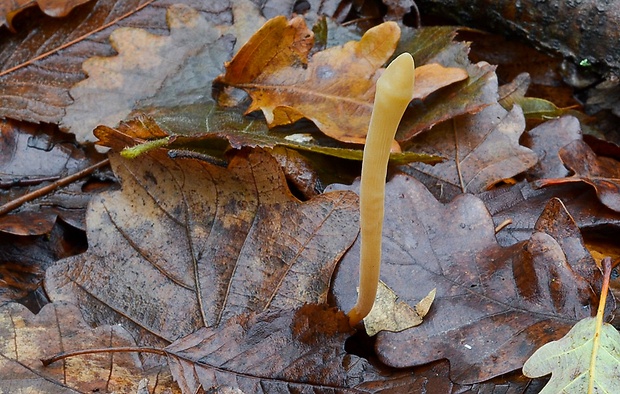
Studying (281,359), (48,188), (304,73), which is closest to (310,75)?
(304,73)

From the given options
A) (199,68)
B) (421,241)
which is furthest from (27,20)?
(421,241)

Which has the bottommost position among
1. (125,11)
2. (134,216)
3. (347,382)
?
(347,382)

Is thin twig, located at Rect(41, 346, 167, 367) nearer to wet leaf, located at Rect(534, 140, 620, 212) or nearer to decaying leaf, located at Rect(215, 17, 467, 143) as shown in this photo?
decaying leaf, located at Rect(215, 17, 467, 143)

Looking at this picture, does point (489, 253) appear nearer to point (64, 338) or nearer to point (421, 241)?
point (421, 241)

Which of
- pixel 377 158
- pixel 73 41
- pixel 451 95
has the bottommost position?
pixel 451 95

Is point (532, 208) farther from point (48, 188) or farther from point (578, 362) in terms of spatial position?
point (48, 188)

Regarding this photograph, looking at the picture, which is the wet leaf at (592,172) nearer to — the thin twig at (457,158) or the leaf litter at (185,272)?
the leaf litter at (185,272)

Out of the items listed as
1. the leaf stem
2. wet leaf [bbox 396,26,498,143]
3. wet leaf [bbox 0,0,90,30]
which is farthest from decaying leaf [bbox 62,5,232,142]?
the leaf stem
